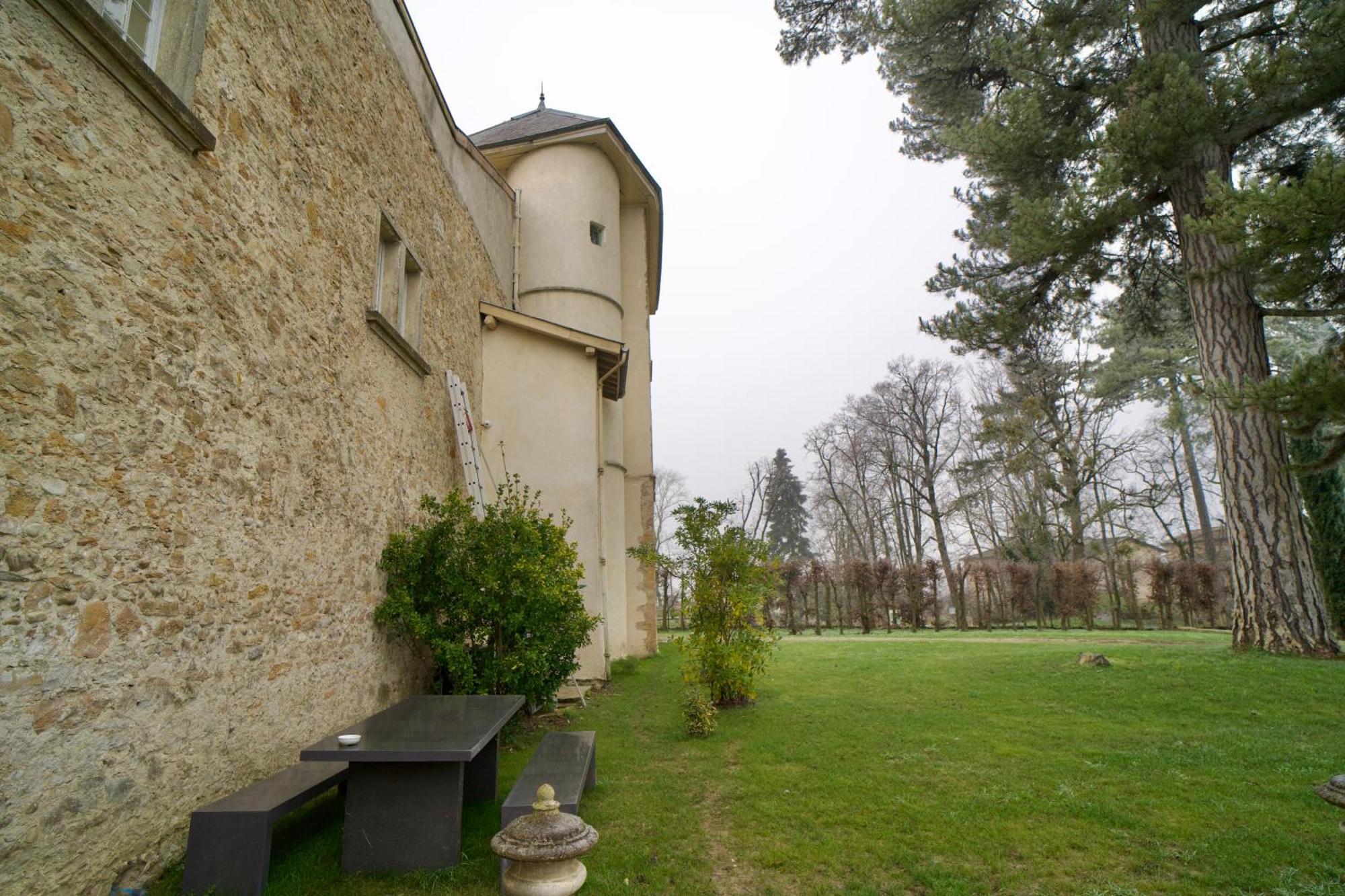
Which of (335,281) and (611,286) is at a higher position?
(611,286)

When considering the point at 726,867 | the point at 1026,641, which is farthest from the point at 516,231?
the point at 1026,641

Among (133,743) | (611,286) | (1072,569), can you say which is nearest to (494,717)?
(133,743)

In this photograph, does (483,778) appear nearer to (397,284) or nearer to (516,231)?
(397,284)

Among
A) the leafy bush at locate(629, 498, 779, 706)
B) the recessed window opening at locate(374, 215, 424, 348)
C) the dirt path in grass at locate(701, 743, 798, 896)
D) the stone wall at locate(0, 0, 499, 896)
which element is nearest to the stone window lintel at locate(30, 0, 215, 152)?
the stone wall at locate(0, 0, 499, 896)

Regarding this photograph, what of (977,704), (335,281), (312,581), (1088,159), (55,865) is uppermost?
(1088,159)

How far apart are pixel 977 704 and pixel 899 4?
35.6ft

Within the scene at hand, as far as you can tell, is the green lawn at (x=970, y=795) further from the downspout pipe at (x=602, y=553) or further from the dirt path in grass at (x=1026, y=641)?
the dirt path in grass at (x=1026, y=641)

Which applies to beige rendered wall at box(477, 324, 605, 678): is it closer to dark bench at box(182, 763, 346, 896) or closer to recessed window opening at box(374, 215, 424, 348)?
recessed window opening at box(374, 215, 424, 348)

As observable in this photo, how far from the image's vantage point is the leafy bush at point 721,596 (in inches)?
296

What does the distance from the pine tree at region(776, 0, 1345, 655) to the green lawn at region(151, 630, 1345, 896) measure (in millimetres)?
2146

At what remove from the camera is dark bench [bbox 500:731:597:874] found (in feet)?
10.8

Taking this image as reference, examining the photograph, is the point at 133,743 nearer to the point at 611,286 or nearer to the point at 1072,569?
the point at 611,286

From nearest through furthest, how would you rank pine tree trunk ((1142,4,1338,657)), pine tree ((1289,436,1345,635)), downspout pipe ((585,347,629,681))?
pine tree trunk ((1142,4,1338,657)) → downspout pipe ((585,347,629,681)) → pine tree ((1289,436,1345,635))

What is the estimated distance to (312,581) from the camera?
4535 mm
